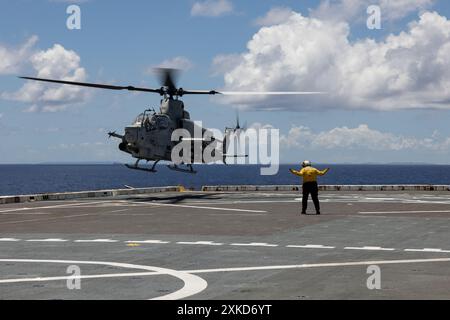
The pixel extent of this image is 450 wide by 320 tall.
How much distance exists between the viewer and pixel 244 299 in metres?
10.0

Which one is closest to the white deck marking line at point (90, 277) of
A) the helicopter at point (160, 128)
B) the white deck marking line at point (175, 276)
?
the white deck marking line at point (175, 276)

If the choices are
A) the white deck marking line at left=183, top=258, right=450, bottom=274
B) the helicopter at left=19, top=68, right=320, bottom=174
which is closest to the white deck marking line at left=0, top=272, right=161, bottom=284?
the white deck marking line at left=183, top=258, right=450, bottom=274

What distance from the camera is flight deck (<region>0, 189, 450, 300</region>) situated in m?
10.9

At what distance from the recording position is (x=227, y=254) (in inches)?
613

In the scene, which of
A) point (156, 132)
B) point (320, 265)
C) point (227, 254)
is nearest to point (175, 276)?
point (320, 265)

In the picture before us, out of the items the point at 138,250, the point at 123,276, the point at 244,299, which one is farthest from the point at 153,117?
the point at 244,299

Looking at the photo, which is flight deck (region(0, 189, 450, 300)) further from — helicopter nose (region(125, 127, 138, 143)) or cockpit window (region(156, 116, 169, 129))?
cockpit window (region(156, 116, 169, 129))

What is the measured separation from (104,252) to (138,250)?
82 cm
